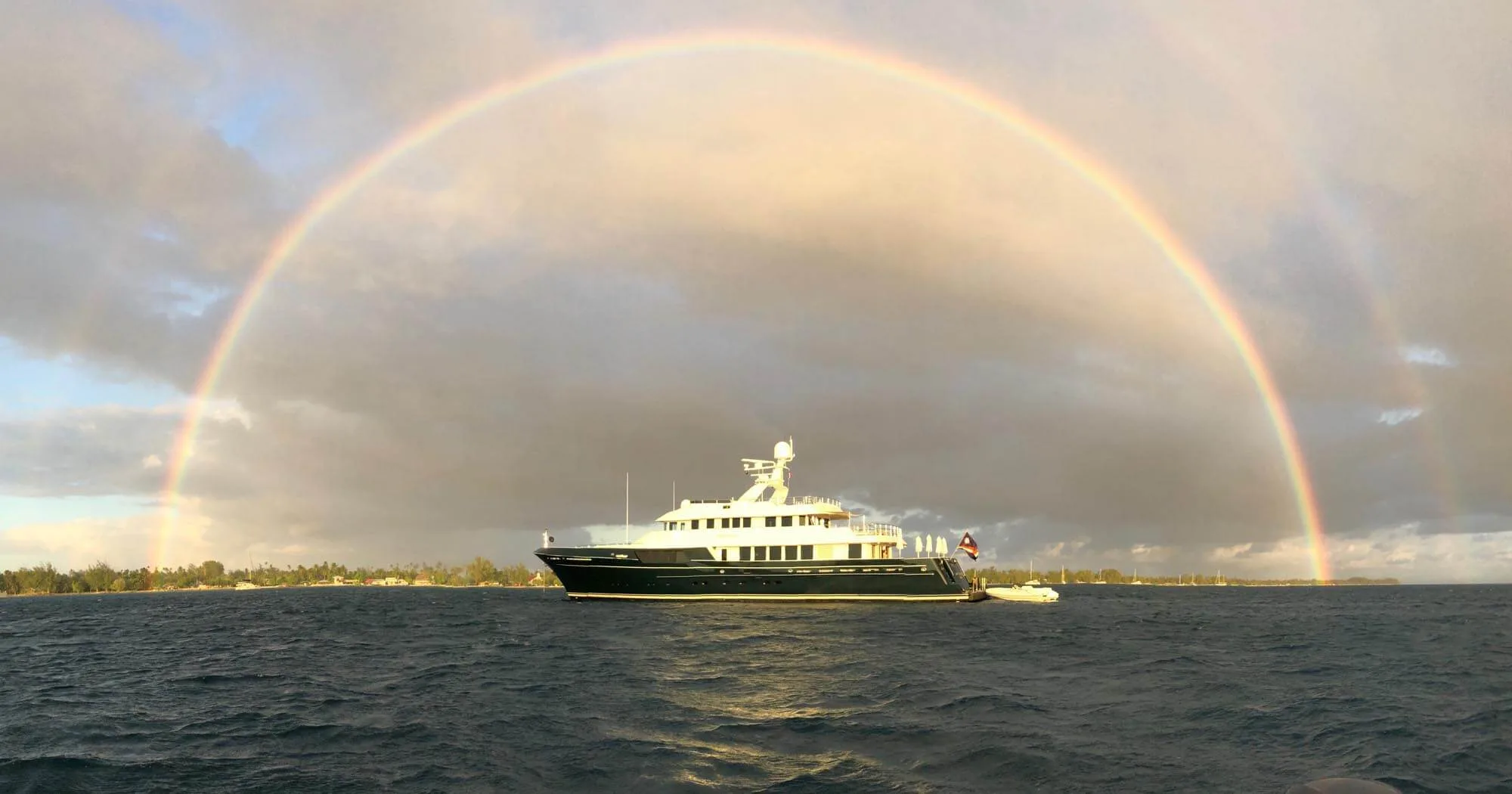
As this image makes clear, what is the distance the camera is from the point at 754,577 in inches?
2475

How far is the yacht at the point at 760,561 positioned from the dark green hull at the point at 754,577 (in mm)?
56

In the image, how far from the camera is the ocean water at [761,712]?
15602mm

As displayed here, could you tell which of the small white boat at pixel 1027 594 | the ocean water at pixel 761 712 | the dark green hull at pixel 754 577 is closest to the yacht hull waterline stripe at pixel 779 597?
the dark green hull at pixel 754 577

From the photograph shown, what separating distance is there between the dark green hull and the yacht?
6 cm

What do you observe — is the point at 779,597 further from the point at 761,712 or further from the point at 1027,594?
the point at 761,712

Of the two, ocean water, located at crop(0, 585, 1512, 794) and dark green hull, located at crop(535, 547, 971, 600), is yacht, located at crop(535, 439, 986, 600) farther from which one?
ocean water, located at crop(0, 585, 1512, 794)

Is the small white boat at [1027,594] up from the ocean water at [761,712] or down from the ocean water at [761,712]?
down

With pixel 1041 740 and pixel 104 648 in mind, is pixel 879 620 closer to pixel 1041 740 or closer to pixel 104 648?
pixel 1041 740

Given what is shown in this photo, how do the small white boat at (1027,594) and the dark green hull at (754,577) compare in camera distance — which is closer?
the dark green hull at (754,577)

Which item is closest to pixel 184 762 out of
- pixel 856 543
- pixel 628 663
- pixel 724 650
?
pixel 628 663

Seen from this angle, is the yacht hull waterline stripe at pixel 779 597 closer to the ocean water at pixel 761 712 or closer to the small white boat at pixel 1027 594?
the ocean water at pixel 761 712

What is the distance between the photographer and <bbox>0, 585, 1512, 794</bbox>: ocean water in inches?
614

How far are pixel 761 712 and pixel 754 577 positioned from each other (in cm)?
4162

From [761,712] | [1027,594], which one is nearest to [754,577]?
[1027,594]
